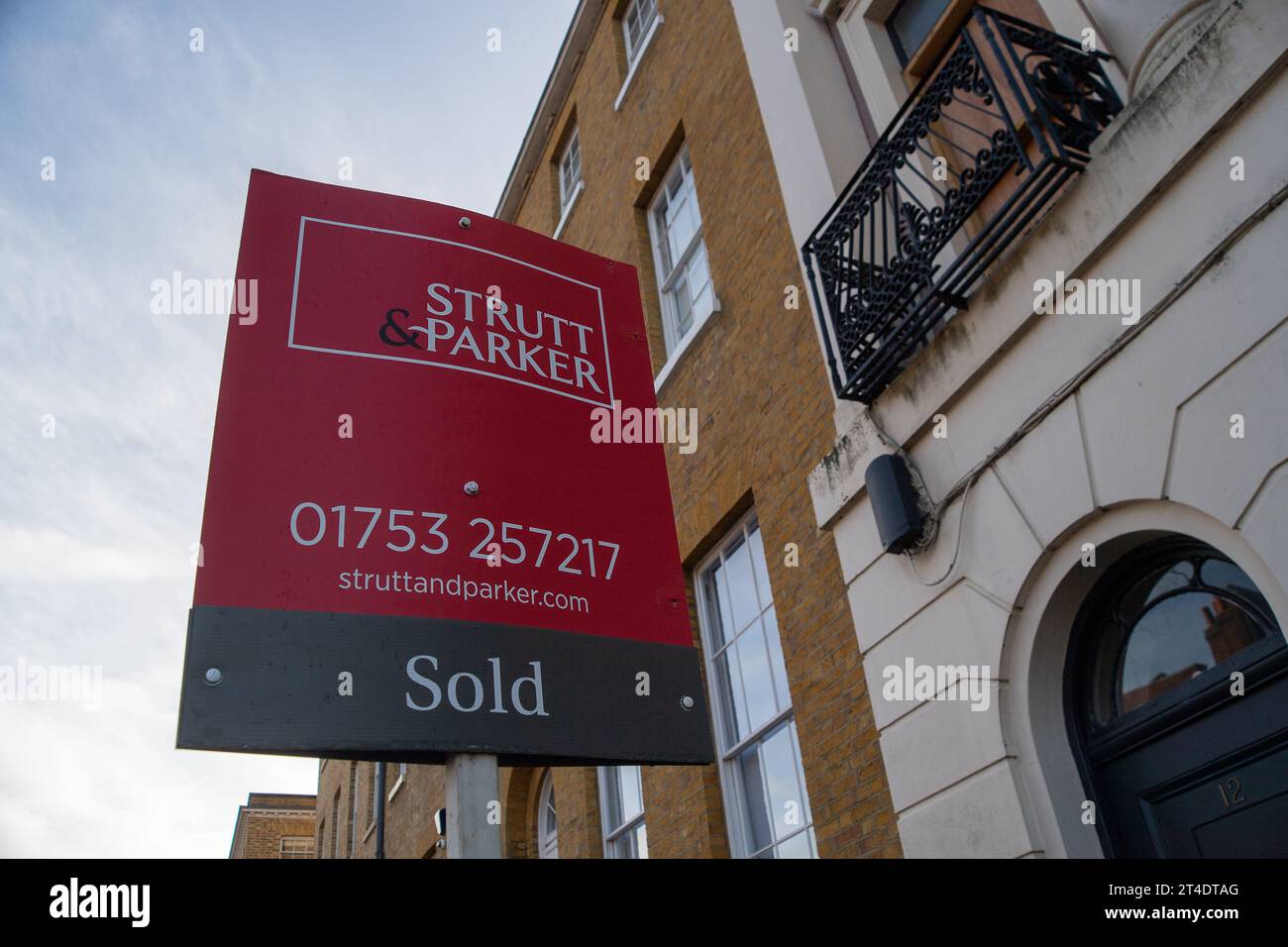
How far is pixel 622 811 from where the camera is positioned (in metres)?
7.85

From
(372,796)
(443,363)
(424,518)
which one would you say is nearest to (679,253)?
(443,363)

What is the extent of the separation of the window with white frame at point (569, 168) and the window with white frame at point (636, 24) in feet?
4.17

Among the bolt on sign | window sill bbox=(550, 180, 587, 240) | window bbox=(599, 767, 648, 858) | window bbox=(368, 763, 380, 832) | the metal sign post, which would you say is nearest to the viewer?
the metal sign post

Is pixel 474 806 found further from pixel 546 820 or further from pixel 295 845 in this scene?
pixel 295 845

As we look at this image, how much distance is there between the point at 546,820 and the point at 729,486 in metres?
4.28

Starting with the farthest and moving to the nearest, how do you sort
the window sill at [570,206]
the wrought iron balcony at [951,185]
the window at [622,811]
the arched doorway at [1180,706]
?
the window sill at [570,206], the window at [622,811], the wrought iron balcony at [951,185], the arched doorway at [1180,706]

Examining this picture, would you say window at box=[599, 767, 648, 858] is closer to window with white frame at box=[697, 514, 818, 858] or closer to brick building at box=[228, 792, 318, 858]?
window with white frame at box=[697, 514, 818, 858]

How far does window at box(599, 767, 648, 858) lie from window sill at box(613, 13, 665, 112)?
656 cm

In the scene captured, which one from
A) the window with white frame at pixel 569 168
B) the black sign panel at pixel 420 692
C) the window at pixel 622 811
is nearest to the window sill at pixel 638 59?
the window with white frame at pixel 569 168

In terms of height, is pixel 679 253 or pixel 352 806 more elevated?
pixel 679 253

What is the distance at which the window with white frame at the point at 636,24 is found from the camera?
10.1 m

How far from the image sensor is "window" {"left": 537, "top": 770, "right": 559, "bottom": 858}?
9070mm

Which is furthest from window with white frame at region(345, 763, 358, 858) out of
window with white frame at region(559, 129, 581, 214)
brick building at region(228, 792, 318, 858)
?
brick building at region(228, 792, 318, 858)

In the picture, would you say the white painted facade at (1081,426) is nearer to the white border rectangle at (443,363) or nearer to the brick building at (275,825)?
the white border rectangle at (443,363)
